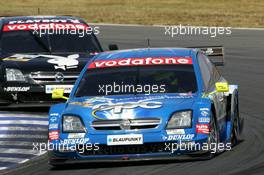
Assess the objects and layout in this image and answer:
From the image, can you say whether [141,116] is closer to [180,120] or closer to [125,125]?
[125,125]

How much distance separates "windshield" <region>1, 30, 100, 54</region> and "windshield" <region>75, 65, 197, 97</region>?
5513mm

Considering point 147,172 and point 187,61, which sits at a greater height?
point 187,61

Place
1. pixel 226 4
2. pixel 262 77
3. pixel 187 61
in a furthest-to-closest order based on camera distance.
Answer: pixel 226 4, pixel 262 77, pixel 187 61

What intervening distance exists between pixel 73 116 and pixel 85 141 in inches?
14.0

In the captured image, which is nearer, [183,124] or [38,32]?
[183,124]

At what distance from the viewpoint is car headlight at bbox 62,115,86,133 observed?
10094 mm

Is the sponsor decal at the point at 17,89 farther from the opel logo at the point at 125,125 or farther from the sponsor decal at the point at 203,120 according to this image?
the sponsor decal at the point at 203,120

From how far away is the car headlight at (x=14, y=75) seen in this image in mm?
15602

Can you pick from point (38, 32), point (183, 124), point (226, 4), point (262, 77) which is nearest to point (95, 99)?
point (183, 124)

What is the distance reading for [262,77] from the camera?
20125 millimetres

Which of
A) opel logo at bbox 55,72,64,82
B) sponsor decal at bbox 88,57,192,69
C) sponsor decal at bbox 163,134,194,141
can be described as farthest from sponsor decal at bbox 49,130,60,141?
opel logo at bbox 55,72,64,82

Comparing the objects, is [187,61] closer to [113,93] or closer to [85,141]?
[113,93]

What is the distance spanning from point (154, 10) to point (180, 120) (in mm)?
36124

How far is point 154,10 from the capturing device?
4588cm
